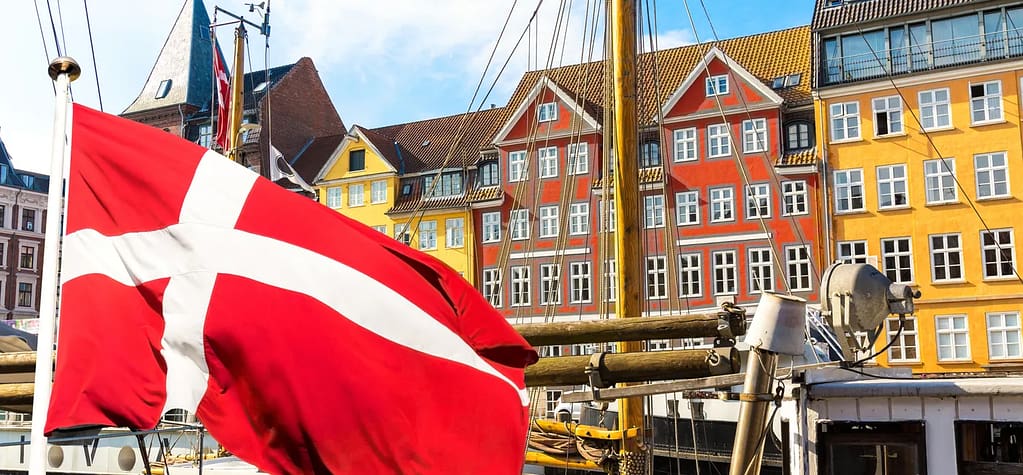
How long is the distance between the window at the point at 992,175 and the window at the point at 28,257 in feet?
171

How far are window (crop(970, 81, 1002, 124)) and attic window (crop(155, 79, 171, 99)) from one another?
3833 centimetres

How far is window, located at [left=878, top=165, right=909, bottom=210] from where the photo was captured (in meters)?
31.8

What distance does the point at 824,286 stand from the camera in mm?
8195

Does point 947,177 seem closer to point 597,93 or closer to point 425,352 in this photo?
point 597,93

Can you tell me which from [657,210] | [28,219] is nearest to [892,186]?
[657,210]

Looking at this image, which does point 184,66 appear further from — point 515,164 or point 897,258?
point 897,258

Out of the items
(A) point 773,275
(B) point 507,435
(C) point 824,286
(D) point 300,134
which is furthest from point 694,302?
(B) point 507,435

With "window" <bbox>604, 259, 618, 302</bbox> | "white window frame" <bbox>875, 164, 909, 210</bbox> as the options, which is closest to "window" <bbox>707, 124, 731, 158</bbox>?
"white window frame" <bbox>875, 164, 909, 210</bbox>

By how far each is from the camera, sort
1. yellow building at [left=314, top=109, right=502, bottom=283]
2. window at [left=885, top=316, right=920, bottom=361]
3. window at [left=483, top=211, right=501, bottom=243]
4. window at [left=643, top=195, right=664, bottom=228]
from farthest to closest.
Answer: yellow building at [left=314, top=109, right=502, bottom=283] < window at [left=483, top=211, right=501, bottom=243] < window at [left=643, top=195, right=664, bottom=228] < window at [left=885, top=316, right=920, bottom=361]

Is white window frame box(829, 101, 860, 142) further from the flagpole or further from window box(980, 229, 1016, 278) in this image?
the flagpole

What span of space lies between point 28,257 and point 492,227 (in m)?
35.4

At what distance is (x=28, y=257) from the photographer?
60312mm

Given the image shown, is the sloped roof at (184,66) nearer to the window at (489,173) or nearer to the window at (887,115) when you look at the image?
the window at (489,173)

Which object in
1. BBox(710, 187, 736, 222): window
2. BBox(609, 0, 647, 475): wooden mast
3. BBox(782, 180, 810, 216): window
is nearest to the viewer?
BBox(609, 0, 647, 475): wooden mast
